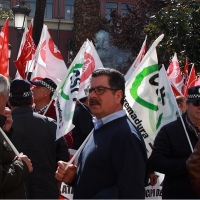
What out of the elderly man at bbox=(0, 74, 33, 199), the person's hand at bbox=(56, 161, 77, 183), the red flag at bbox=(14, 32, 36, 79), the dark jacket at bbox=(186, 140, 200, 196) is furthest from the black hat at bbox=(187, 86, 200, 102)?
the red flag at bbox=(14, 32, 36, 79)

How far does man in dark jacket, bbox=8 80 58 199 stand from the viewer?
5.16 m

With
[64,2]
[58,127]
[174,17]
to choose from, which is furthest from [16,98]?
[64,2]

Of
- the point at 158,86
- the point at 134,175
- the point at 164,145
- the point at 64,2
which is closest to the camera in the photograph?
the point at 134,175

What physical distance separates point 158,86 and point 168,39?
7.43 meters

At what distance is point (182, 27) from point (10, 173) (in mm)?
8694

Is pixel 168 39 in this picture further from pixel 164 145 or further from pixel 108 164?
pixel 108 164

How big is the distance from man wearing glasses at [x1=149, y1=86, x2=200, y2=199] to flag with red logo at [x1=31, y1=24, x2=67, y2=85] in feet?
13.3

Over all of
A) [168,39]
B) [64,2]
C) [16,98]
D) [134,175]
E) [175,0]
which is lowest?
[134,175]

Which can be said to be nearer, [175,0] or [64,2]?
[175,0]

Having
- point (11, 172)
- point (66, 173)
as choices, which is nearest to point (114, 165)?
point (66, 173)

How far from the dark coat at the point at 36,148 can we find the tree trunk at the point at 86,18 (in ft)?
46.7

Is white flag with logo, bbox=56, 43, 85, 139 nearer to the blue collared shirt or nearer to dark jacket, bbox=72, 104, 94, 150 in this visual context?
dark jacket, bbox=72, 104, 94, 150

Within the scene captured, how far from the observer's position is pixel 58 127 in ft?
16.9

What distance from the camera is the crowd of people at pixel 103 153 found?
355cm
